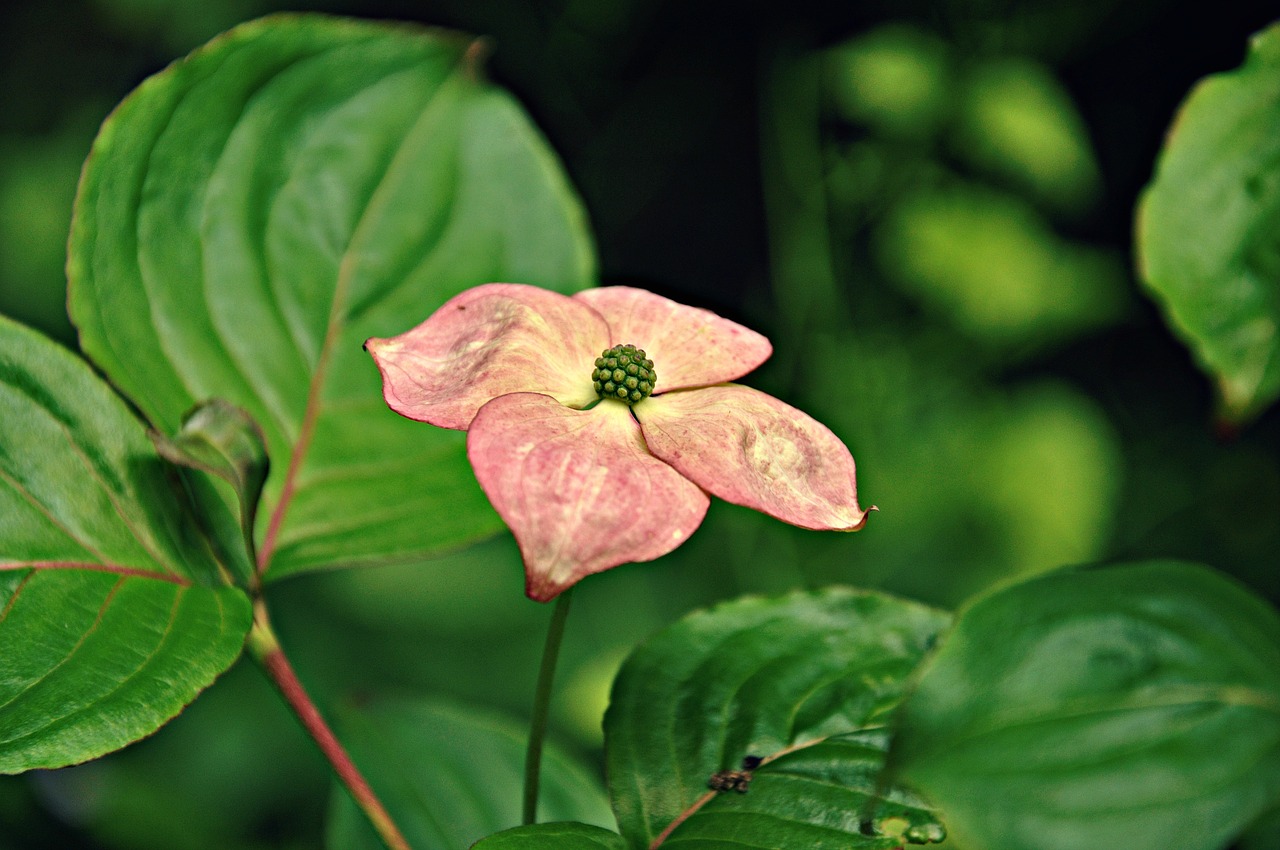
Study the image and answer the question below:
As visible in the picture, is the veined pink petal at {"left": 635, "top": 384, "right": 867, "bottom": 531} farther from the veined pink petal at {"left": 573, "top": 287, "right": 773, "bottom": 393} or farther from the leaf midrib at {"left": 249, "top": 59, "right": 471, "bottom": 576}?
the leaf midrib at {"left": 249, "top": 59, "right": 471, "bottom": 576}

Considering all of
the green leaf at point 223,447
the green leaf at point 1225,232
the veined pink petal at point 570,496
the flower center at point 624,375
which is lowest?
the green leaf at point 223,447

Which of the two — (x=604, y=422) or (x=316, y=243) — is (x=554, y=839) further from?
(x=316, y=243)

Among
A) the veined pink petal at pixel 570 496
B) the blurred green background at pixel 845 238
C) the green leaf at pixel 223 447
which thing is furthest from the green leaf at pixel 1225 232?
the blurred green background at pixel 845 238

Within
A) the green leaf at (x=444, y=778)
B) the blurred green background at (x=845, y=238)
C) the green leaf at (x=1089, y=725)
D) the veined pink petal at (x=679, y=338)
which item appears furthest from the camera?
the blurred green background at (x=845, y=238)

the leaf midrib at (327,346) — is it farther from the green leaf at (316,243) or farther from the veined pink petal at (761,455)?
the veined pink petal at (761,455)

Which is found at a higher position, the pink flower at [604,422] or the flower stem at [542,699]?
the pink flower at [604,422]

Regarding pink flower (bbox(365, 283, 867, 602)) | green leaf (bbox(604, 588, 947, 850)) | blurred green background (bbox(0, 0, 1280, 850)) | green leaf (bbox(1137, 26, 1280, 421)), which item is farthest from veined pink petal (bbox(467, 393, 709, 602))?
blurred green background (bbox(0, 0, 1280, 850))
